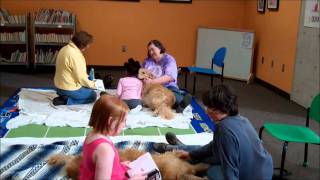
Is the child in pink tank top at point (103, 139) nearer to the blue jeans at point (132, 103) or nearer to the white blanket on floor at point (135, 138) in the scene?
the white blanket on floor at point (135, 138)

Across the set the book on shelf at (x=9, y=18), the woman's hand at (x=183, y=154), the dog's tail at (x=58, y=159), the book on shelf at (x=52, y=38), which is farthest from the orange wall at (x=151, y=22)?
the dog's tail at (x=58, y=159)

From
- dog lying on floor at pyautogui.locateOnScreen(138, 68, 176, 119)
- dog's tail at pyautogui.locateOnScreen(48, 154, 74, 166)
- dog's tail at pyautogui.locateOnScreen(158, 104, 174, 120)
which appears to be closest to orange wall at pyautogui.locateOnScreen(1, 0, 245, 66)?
dog lying on floor at pyautogui.locateOnScreen(138, 68, 176, 119)

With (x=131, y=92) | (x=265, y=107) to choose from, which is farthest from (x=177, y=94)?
(x=265, y=107)

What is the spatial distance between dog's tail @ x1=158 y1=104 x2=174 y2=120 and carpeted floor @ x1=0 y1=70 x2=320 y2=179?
3.34 feet

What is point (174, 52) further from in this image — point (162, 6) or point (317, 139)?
point (317, 139)

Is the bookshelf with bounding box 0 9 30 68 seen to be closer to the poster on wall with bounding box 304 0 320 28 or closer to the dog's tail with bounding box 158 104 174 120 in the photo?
the dog's tail with bounding box 158 104 174 120

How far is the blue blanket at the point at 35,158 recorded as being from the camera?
8.48 feet

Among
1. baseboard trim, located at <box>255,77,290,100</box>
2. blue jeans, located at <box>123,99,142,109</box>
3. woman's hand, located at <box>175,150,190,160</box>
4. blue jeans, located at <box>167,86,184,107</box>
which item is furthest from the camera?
baseboard trim, located at <box>255,77,290,100</box>

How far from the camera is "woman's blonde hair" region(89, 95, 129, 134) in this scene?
1.74 metres

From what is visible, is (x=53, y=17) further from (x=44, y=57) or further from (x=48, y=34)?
(x=44, y=57)

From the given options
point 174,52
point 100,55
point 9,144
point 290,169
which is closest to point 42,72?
point 100,55

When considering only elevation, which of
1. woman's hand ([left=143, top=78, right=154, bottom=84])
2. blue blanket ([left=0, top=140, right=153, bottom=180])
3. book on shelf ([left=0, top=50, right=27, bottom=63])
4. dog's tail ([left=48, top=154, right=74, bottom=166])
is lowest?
blue blanket ([left=0, top=140, right=153, bottom=180])

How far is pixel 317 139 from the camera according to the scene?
9.75 ft

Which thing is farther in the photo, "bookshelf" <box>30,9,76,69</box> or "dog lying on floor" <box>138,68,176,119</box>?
"bookshelf" <box>30,9,76,69</box>
